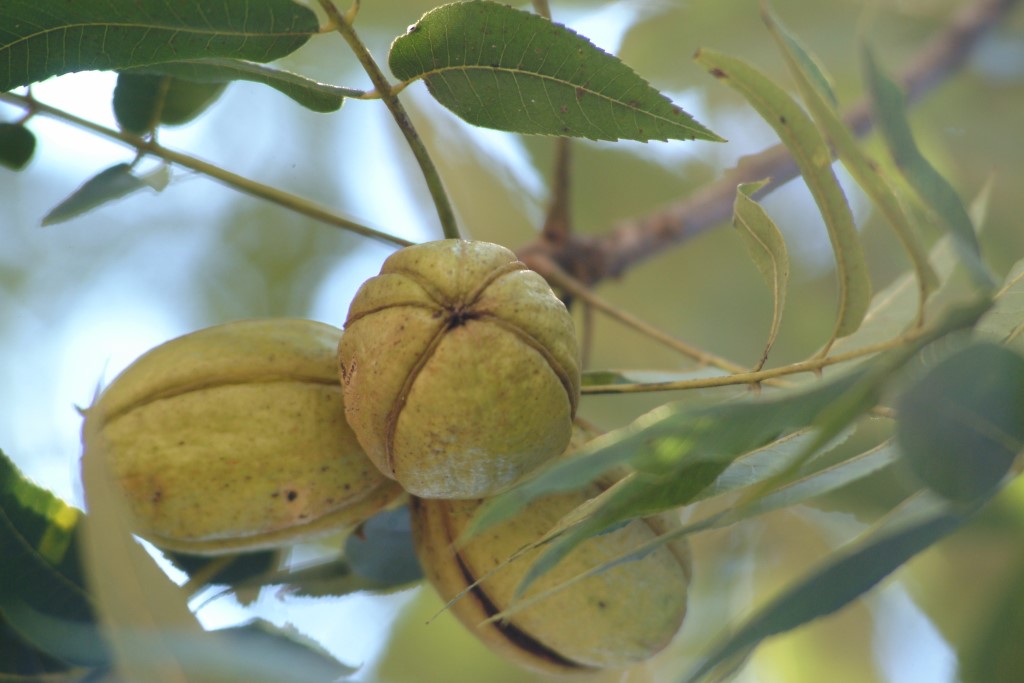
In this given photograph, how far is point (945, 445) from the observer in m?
0.94

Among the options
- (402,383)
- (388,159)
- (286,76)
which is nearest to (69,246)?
(388,159)

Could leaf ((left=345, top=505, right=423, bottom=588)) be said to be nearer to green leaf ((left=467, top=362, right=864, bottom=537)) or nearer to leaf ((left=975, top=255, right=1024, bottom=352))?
green leaf ((left=467, top=362, right=864, bottom=537))

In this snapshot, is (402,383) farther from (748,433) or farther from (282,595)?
(282,595)

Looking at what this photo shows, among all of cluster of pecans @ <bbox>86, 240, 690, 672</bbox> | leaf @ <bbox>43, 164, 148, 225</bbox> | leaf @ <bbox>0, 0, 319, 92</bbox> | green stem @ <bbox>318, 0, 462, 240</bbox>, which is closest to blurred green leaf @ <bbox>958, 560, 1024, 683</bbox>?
cluster of pecans @ <bbox>86, 240, 690, 672</bbox>

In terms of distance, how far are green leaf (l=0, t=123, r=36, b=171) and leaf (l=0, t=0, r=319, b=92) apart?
0.45m

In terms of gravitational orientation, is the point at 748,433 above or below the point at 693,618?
below

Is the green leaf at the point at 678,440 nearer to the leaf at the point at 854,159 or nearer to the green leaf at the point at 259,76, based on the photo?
the leaf at the point at 854,159

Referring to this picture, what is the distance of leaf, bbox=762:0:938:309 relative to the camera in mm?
1269

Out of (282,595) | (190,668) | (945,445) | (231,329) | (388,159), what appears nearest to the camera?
(945,445)

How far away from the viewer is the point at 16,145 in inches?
A: 73.8

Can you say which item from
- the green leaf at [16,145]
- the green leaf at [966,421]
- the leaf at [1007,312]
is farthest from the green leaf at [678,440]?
the green leaf at [16,145]

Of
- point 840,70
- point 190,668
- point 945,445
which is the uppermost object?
point 840,70

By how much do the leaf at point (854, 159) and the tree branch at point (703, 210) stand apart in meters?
1.00

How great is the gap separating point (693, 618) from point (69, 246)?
2.46 m
